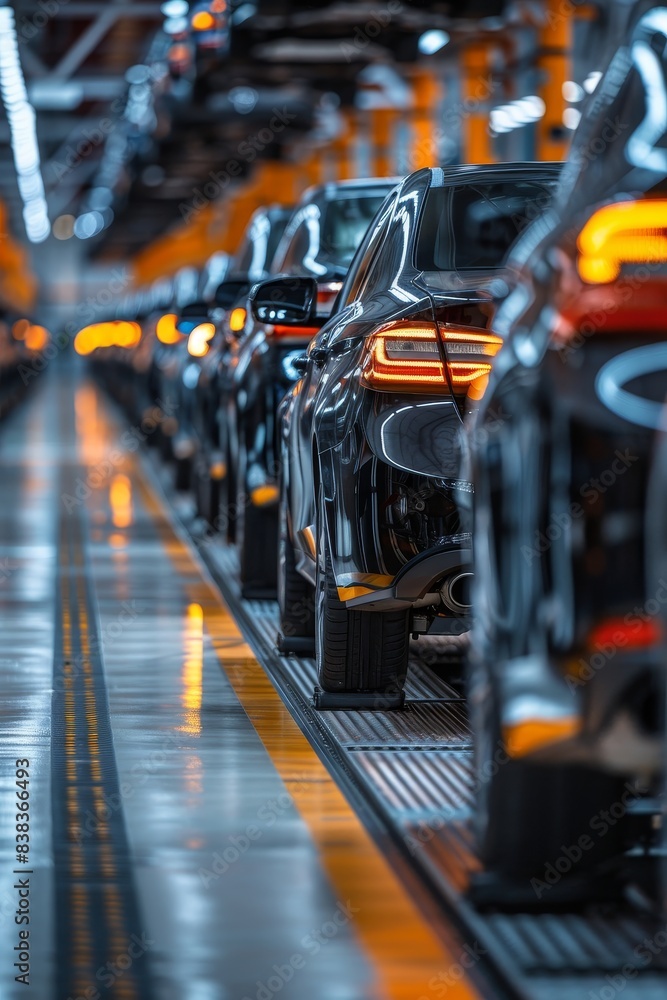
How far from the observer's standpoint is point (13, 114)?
148 ft

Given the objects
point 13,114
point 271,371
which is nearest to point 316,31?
point 271,371

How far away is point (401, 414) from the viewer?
6027mm

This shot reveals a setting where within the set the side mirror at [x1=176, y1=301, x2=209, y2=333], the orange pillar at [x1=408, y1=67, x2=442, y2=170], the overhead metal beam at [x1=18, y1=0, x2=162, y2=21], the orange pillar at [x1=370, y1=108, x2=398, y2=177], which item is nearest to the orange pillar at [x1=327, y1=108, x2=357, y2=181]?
the orange pillar at [x1=370, y1=108, x2=398, y2=177]

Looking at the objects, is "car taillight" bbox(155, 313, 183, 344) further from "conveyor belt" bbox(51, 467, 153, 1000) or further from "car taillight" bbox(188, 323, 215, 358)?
"conveyor belt" bbox(51, 467, 153, 1000)

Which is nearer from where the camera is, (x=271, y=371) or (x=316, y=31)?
(x=271, y=371)

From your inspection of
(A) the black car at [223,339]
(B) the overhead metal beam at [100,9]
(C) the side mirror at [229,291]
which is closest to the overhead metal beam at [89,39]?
(B) the overhead metal beam at [100,9]

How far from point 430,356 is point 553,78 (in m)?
14.0

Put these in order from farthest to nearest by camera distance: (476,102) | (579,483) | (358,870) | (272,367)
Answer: (476,102) → (272,367) → (358,870) → (579,483)

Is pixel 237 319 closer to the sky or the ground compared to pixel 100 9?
closer to the ground

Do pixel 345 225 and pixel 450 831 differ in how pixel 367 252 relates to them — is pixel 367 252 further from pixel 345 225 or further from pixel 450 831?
pixel 450 831

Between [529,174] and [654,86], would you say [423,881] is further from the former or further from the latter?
[529,174]

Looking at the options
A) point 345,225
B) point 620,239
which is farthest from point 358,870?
point 345,225

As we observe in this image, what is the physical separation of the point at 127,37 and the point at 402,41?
18.3 metres

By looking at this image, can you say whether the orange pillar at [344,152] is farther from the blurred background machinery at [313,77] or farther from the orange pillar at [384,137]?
the orange pillar at [384,137]
